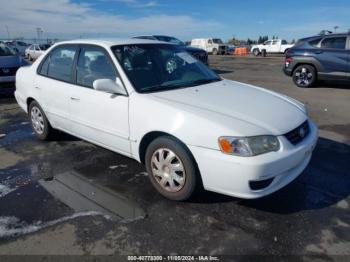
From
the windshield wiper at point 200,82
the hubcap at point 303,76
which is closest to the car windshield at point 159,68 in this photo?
the windshield wiper at point 200,82

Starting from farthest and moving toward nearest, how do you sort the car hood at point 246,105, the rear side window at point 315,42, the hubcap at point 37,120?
the rear side window at point 315,42
the hubcap at point 37,120
the car hood at point 246,105

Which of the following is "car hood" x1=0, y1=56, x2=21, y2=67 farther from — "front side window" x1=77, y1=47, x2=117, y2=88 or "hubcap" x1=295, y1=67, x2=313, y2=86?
"hubcap" x1=295, y1=67, x2=313, y2=86

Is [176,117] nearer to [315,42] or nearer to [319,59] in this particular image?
[319,59]

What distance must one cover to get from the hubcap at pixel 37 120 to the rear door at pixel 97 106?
1.08m

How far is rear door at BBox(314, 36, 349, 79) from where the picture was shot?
9.55 meters

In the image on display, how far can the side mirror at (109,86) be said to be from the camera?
3.52 m

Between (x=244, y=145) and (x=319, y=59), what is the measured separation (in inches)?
331

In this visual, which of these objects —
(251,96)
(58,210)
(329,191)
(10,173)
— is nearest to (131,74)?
(251,96)

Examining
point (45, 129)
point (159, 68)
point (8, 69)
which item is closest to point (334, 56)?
point (159, 68)

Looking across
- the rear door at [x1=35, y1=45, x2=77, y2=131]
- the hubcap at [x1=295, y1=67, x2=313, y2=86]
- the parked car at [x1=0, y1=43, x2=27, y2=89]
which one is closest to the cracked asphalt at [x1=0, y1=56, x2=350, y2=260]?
the rear door at [x1=35, y1=45, x2=77, y2=131]

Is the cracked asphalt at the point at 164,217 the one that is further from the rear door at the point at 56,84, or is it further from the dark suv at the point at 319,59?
the dark suv at the point at 319,59

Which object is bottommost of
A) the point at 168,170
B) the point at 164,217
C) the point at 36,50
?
the point at 164,217

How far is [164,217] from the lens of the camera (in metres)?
3.12

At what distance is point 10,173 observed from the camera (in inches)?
165
